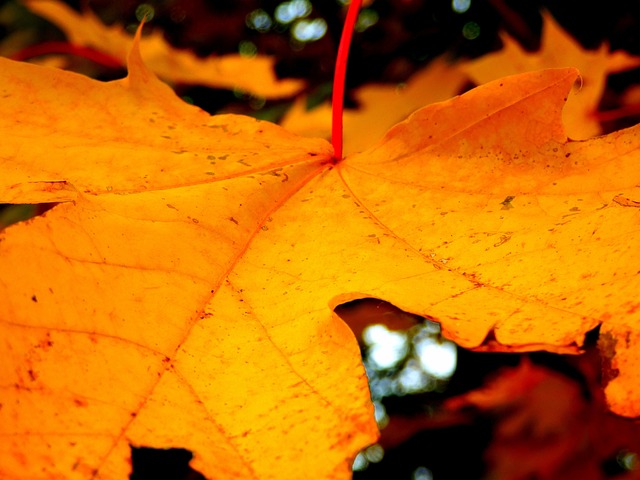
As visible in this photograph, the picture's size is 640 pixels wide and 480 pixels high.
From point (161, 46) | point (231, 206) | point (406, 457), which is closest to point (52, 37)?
point (161, 46)

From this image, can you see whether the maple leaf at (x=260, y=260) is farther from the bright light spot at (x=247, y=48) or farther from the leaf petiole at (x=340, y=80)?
the bright light spot at (x=247, y=48)

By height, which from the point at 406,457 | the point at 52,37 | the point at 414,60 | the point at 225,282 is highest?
the point at 52,37

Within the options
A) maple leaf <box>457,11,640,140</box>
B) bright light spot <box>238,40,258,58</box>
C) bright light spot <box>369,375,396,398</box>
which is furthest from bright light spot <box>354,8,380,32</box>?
bright light spot <box>369,375,396,398</box>

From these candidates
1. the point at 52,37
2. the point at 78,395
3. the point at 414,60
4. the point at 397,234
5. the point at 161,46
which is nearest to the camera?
the point at 78,395

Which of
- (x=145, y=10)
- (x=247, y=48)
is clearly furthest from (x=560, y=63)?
(x=145, y=10)

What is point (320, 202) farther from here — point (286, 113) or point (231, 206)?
point (286, 113)

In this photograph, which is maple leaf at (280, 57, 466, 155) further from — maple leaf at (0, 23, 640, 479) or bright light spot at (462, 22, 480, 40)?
maple leaf at (0, 23, 640, 479)
